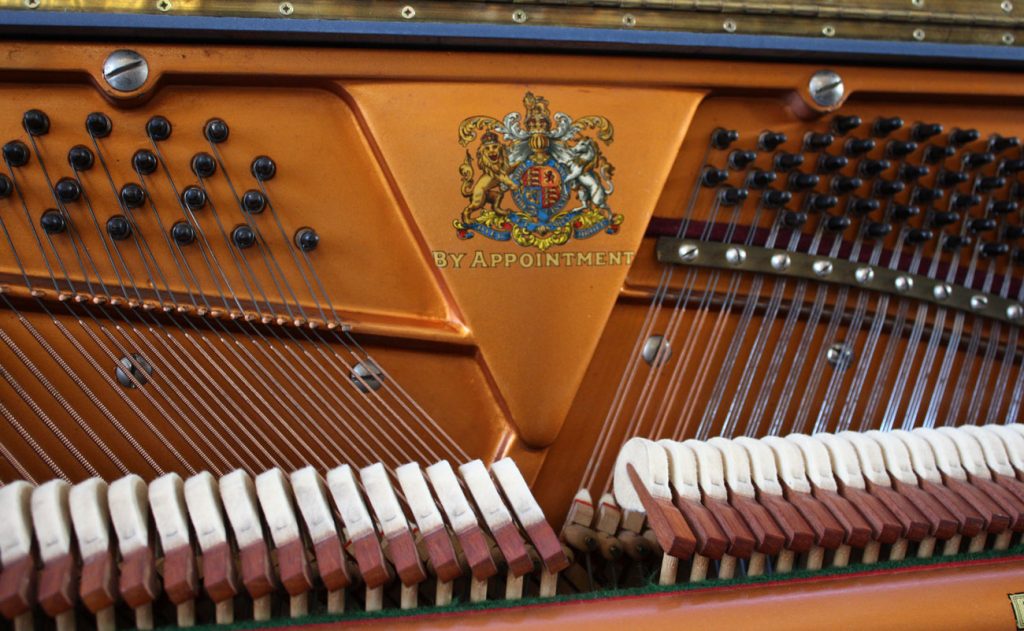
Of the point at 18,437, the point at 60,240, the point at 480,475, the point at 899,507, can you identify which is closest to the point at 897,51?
the point at 899,507

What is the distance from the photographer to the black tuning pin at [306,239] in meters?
2.06

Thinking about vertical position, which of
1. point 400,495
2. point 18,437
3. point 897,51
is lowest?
point 18,437

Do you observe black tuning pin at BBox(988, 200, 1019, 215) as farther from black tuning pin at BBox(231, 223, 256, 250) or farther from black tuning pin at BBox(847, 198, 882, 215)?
black tuning pin at BBox(231, 223, 256, 250)

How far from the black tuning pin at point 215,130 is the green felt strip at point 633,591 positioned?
102 cm

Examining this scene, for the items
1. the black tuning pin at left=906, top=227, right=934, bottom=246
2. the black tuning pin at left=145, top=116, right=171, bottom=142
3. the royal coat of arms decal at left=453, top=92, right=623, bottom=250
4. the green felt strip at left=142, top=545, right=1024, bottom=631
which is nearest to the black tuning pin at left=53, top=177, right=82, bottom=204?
the black tuning pin at left=145, top=116, right=171, bottom=142

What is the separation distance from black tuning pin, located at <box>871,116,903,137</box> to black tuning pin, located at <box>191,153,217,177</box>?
1.59 metres

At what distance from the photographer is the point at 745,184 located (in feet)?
7.54

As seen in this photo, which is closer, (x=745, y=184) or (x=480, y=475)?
(x=480, y=475)

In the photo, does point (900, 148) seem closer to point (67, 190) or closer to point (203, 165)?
point (203, 165)

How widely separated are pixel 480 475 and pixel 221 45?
106cm

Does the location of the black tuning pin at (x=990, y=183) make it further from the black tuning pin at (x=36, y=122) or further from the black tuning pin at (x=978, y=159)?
the black tuning pin at (x=36, y=122)

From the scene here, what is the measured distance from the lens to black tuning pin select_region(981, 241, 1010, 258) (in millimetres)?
2459

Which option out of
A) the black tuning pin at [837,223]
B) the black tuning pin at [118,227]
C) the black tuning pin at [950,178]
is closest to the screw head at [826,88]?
the black tuning pin at [837,223]

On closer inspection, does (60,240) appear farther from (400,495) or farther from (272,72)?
(400,495)
